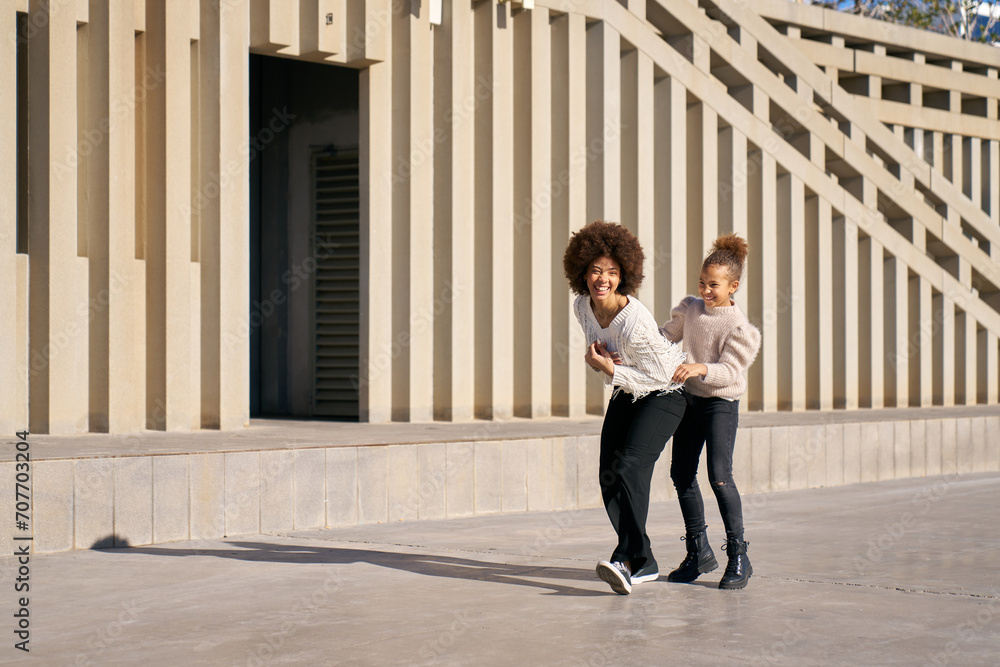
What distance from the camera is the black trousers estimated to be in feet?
19.9

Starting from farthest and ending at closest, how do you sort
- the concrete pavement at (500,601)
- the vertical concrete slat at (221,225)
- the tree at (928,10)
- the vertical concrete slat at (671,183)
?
the tree at (928,10) < the vertical concrete slat at (671,183) < the vertical concrete slat at (221,225) < the concrete pavement at (500,601)

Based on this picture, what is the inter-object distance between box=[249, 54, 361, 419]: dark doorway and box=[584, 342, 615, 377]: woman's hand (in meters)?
8.47

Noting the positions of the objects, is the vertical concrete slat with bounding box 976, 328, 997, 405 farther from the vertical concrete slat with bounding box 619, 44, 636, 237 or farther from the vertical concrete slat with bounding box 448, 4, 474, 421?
the vertical concrete slat with bounding box 448, 4, 474, 421

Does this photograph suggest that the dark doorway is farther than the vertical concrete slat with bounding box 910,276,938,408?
No

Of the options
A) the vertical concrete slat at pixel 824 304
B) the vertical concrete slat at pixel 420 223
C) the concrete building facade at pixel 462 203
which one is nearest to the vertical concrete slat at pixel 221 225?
the concrete building facade at pixel 462 203

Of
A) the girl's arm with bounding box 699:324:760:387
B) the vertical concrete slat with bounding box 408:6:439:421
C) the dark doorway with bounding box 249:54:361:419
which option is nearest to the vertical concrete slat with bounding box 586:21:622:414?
the vertical concrete slat with bounding box 408:6:439:421

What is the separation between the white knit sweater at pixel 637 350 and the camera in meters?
5.95

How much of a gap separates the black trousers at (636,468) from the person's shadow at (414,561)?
28 centimetres

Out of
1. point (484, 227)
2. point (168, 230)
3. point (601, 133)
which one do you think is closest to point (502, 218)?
point (484, 227)

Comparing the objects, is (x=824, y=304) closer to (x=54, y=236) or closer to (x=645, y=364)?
(x=54, y=236)

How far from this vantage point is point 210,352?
1088cm

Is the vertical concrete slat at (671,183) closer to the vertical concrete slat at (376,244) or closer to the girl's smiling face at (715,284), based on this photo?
the vertical concrete slat at (376,244)

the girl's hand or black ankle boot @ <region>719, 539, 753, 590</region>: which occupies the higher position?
the girl's hand

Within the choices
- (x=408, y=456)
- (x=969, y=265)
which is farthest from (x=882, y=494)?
(x=969, y=265)
